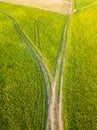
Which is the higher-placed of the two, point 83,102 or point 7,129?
point 83,102

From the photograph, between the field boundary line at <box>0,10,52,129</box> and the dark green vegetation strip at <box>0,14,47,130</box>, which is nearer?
the dark green vegetation strip at <box>0,14,47,130</box>

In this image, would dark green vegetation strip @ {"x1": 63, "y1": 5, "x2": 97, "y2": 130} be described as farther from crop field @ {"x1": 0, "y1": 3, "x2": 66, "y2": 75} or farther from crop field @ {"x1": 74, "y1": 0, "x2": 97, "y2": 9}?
crop field @ {"x1": 74, "y1": 0, "x2": 97, "y2": 9}

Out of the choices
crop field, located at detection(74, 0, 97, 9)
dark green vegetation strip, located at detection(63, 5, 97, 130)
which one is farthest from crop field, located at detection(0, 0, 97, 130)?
crop field, located at detection(74, 0, 97, 9)

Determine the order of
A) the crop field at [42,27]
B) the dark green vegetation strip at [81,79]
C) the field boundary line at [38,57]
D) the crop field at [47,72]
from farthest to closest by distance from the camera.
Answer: the crop field at [42,27]
the field boundary line at [38,57]
the dark green vegetation strip at [81,79]
the crop field at [47,72]

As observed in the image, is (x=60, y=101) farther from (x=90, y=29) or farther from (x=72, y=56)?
(x=90, y=29)

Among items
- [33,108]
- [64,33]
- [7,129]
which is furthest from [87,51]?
[7,129]

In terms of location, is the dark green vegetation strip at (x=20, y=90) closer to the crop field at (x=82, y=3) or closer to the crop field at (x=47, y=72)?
the crop field at (x=47, y=72)

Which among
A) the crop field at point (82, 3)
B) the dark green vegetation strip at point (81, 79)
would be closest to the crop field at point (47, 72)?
the dark green vegetation strip at point (81, 79)
